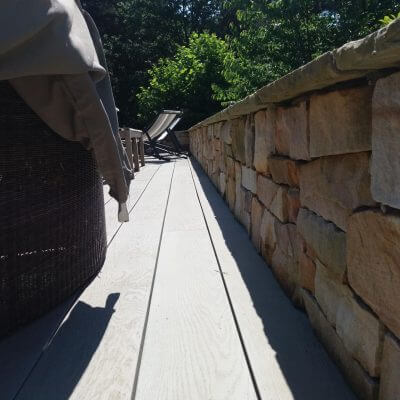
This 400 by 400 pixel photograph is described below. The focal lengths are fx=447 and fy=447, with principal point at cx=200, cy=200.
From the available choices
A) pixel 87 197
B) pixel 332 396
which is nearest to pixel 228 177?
pixel 87 197

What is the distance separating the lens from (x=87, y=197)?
154 cm

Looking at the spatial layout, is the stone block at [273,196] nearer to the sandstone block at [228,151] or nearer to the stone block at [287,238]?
the stone block at [287,238]

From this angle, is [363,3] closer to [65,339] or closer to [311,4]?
[311,4]

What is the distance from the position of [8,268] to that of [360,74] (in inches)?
39.8

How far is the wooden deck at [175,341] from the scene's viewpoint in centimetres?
105

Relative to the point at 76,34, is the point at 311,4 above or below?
above

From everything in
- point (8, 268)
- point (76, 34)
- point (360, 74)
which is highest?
point (76, 34)

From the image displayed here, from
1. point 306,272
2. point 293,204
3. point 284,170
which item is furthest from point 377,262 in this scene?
point 284,170

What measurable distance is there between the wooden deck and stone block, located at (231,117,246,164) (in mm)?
607

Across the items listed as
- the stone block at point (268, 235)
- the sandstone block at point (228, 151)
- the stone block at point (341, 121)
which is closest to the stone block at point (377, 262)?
the stone block at point (341, 121)

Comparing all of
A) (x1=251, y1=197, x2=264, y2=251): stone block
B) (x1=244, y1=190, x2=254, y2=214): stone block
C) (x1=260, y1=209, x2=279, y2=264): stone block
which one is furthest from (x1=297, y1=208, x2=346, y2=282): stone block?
(x1=244, y1=190, x2=254, y2=214): stone block

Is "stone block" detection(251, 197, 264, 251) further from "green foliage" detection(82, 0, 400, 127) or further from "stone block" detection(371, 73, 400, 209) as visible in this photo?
"green foliage" detection(82, 0, 400, 127)

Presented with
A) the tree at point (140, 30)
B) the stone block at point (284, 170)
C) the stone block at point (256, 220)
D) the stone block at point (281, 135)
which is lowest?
the stone block at point (256, 220)

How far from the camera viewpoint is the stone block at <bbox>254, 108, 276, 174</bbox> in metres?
1.68
